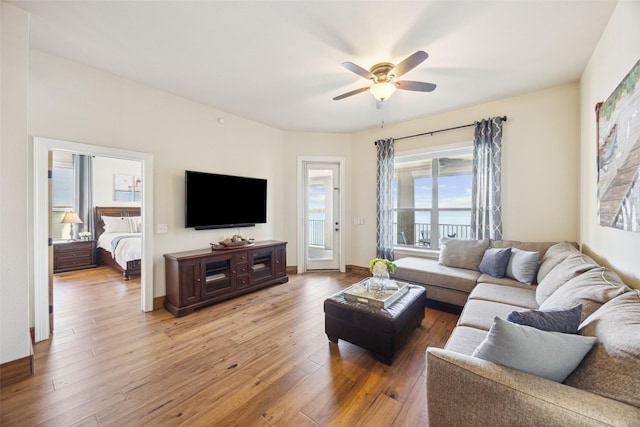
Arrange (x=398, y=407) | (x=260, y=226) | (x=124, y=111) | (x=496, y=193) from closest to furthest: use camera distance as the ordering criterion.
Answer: (x=398, y=407)
(x=124, y=111)
(x=496, y=193)
(x=260, y=226)

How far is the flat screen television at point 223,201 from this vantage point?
11.3 ft

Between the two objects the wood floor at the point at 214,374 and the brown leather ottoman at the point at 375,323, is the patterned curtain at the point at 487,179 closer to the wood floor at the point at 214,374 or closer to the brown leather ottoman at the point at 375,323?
the wood floor at the point at 214,374

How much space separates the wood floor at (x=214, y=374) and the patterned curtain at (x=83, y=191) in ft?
11.5

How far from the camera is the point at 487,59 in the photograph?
2.53 metres

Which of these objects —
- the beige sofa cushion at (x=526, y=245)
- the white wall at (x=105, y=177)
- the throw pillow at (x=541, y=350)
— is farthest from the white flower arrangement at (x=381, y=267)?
the white wall at (x=105, y=177)

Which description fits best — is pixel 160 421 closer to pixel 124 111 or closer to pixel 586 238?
pixel 124 111

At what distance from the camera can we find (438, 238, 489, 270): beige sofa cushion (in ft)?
10.8

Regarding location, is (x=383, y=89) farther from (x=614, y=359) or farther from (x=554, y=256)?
(x=554, y=256)

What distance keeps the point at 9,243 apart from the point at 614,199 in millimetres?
4472

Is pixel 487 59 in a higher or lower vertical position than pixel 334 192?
higher

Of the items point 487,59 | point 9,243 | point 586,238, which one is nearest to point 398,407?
point 586,238

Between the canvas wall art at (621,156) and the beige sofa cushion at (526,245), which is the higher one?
the canvas wall art at (621,156)

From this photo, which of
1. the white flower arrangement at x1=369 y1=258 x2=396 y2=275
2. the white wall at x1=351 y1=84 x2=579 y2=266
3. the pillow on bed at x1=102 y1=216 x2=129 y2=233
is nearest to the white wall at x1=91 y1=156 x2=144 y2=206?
the pillow on bed at x1=102 y1=216 x2=129 y2=233

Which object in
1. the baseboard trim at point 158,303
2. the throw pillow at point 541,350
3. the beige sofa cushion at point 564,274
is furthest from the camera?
the baseboard trim at point 158,303
